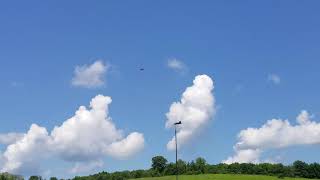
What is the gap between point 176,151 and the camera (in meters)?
94.1

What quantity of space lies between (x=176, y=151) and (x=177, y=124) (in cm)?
528

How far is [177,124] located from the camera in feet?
299
